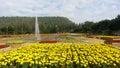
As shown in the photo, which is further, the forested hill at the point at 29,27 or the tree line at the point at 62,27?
the forested hill at the point at 29,27

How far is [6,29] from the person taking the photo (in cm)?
8444

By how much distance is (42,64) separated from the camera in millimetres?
8602

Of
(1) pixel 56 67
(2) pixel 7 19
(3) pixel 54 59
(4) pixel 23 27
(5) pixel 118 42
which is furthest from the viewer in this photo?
(2) pixel 7 19

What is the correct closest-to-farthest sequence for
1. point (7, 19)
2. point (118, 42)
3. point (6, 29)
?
point (118, 42), point (6, 29), point (7, 19)

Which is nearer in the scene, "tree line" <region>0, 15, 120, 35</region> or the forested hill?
"tree line" <region>0, 15, 120, 35</region>

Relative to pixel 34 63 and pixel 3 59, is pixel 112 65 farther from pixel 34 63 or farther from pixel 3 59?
pixel 3 59

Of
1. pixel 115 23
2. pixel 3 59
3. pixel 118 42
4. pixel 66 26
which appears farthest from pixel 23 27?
pixel 3 59

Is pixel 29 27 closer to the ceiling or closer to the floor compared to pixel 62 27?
closer to the ceiling

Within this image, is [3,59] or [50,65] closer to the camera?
[50,65]

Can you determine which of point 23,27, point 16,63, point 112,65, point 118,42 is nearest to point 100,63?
point 112,65

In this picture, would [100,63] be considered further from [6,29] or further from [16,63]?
[6,29]

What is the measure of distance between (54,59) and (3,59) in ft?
6.23

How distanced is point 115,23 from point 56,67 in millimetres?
58262

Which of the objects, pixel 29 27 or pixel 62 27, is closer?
pixel 29 27
